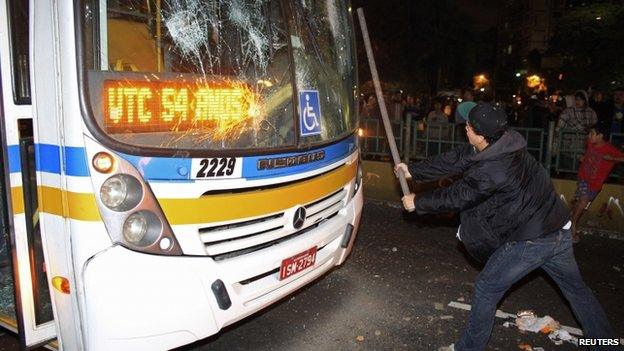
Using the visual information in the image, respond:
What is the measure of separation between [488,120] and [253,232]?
1558 mm

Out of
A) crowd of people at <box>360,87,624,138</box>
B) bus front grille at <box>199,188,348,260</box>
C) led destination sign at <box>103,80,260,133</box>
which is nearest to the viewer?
led destination sign at <box>103,80,260,133</box>

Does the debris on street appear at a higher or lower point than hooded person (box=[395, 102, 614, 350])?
lower

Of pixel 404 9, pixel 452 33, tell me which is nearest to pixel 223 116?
pixel 404 9

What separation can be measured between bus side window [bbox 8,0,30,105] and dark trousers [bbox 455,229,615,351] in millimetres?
2929

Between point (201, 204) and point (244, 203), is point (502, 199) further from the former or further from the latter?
point (201, 204)

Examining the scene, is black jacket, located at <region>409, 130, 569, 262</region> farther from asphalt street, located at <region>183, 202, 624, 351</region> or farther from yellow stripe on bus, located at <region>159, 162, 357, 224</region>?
asphalt street, located at <region>183, 202, 624, 351</region>

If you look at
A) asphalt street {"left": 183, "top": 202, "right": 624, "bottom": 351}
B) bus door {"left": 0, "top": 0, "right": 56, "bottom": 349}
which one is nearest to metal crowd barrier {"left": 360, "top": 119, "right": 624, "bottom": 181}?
asphalt street {"left": 183, "top": 202, "right": 624, "bottom": 351}

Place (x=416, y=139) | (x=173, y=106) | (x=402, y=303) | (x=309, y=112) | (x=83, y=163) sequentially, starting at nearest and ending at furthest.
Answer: (x=83, y=163) < (x=173, y=106) < (x=309, y=112) < (x=402, y=303) < (x=416, y=139)

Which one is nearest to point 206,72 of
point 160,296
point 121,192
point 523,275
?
point 121,192

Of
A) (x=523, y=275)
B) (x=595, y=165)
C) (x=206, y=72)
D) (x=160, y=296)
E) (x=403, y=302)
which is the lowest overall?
(x=403, y=302)

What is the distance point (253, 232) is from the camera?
2.92m

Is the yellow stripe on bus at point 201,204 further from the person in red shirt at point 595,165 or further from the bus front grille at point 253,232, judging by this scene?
the person in red shirt at point 595,165

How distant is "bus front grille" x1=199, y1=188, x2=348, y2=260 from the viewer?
2.71 meters

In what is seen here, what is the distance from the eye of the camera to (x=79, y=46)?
2.37 metres
